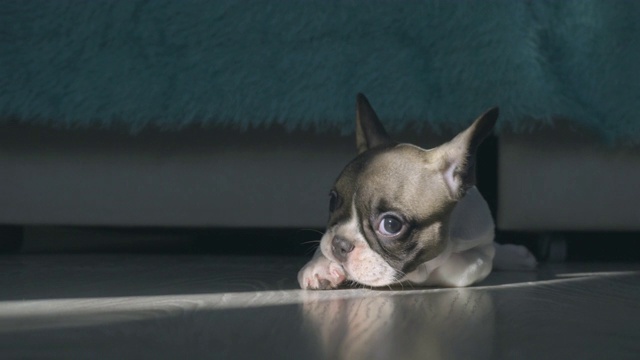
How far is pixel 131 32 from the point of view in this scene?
1.95 metres

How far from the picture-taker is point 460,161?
1.50 metres

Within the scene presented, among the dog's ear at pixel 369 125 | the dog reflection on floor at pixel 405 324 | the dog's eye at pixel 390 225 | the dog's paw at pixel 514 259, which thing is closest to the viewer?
the dog reflection on floor at pixel 405 324

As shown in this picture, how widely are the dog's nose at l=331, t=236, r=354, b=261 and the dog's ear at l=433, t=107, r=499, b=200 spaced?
0.20m

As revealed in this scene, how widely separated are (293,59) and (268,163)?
0.78 ft

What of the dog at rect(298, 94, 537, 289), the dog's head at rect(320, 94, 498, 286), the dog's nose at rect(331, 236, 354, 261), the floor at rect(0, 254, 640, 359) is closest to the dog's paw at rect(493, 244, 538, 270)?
the floor at rect(0, 254, 640, 359)

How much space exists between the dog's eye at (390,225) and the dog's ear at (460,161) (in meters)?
0.12

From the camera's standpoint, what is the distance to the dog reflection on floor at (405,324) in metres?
0.91

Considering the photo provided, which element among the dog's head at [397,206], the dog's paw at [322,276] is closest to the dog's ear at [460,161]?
the dog's head at [397,206]

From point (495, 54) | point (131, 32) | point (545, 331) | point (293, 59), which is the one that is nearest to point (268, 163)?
point (293, 59)

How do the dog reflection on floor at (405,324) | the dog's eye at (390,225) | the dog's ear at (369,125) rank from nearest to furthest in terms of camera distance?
1. the dog reflection on floor at (405,324)
2. the dog's eye at (390,225)
3. the dog's ear at (369,125)

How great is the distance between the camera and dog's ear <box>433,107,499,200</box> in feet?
4.86

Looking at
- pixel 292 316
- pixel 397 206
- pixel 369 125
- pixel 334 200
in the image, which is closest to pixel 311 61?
pixel 369 125

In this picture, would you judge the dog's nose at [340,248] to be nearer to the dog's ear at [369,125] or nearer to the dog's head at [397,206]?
the dog's head at [397,206]

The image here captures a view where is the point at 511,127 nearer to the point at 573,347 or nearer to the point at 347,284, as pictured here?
the point at 347,284
